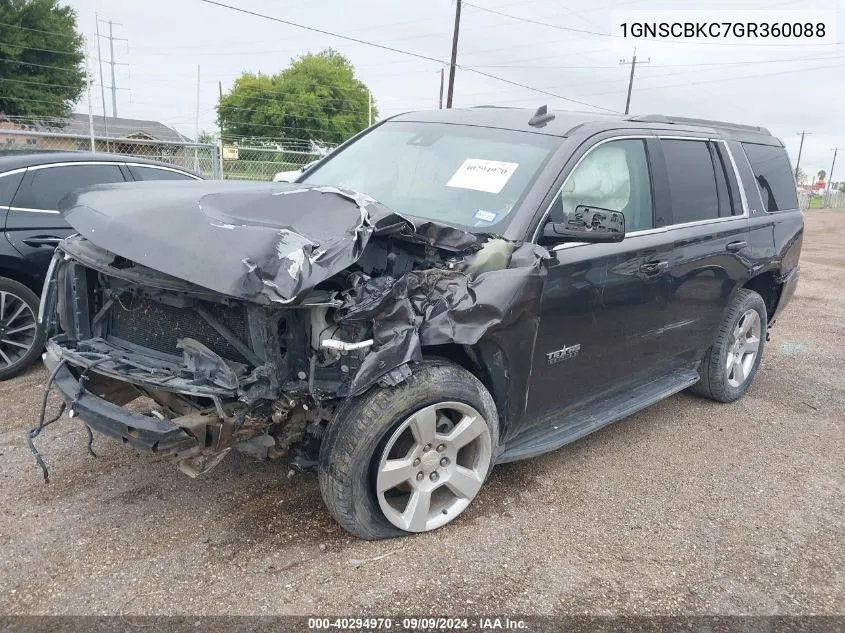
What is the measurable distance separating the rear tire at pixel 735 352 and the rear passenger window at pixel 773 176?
2.43 feet

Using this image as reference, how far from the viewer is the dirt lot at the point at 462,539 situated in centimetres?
263

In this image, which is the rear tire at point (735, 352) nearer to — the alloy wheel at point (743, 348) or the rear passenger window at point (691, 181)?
the alloy wheel at point (743, 348)

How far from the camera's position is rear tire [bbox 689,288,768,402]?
4715 mm

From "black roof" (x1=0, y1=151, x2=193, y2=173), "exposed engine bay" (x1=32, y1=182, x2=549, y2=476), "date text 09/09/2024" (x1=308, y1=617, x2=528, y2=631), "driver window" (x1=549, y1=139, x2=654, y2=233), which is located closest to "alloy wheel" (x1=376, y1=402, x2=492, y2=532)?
"exposed engine bay" (x1=32, y1=182, x2=549, y2=476)

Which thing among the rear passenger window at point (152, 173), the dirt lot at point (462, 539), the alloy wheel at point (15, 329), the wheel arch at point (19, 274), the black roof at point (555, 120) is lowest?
the dirt lot at point (462, 539)

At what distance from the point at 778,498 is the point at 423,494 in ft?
6.82

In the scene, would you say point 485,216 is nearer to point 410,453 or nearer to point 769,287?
point 410,453

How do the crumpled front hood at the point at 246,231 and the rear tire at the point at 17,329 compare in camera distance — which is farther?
the rear tire at the point at 17,329

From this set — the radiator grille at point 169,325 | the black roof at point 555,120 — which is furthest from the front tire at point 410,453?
the black roof at point 555,120

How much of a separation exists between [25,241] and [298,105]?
200ft

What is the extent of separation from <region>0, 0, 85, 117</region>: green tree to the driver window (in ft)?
154

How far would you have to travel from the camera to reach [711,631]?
8.44 feet

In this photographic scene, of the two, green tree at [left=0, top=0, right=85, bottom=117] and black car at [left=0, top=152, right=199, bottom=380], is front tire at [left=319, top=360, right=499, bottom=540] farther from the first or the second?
green tree at [left=0, top=0, right=85, bottom=117]

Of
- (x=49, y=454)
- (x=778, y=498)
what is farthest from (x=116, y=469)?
(x=778, y=498)
